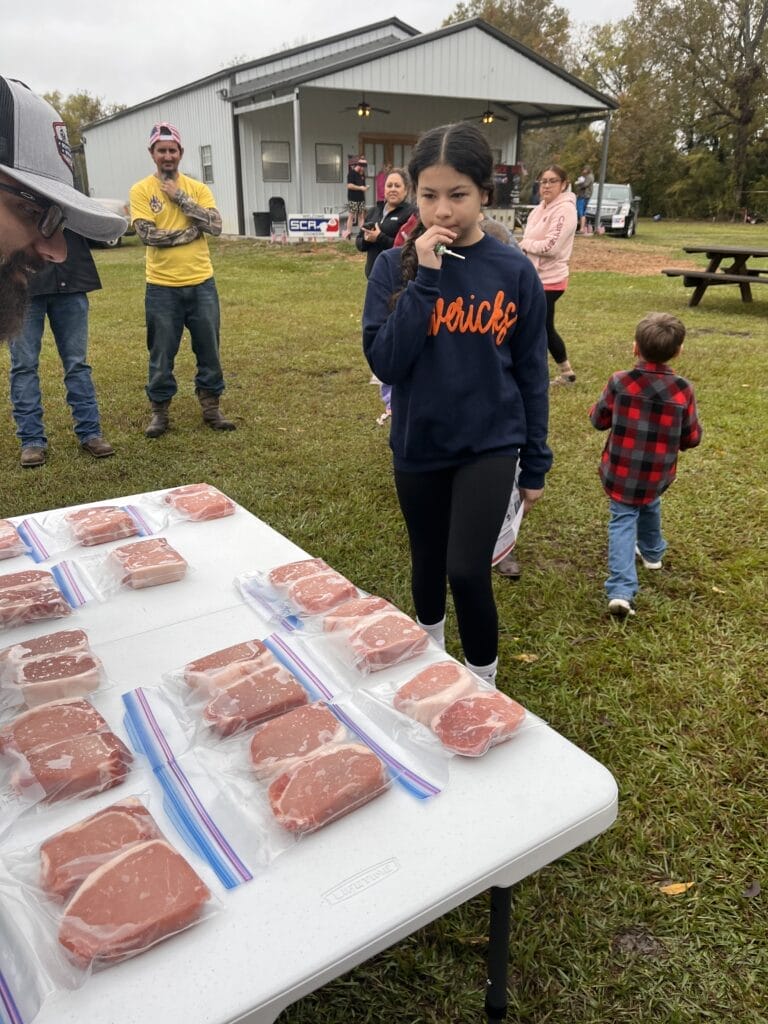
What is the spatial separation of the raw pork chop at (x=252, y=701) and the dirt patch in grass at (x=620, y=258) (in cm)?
1492

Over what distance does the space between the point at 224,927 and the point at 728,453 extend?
16.0 ft

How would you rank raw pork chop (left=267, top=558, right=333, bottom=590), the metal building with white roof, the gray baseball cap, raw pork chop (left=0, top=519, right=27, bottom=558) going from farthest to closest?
the metal building with white roof
raw pork chop (left=0, top=519, right=27, bottom=558)
raw pork chop (left=267, top=558, right=333, bottom=590)
the gray baseball cap

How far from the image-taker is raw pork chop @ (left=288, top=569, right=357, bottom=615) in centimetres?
190

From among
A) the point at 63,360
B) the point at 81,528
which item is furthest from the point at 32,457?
the point at 81,528

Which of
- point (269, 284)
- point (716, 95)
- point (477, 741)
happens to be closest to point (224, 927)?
point (477, 741)

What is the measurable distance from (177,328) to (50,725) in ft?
14.1

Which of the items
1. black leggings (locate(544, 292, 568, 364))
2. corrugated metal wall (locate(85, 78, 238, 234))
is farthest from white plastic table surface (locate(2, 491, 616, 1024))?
corrugated metal wall (locate(85, 78, 238, 234))

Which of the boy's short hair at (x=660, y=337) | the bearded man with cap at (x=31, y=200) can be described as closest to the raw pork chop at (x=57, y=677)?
the bearded man with cap at (x=31, y=200)

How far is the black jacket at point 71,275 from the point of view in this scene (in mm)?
4531

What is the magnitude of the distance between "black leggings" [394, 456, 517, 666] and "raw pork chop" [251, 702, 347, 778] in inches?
31.5

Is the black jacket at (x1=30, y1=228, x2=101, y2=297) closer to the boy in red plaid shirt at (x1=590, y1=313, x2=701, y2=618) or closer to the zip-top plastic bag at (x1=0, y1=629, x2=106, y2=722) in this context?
the boy in red plaid shirt at (x1=590, y1=313, x2=701, y2=618)

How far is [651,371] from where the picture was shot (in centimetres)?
314

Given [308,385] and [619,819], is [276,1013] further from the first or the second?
[308,385]

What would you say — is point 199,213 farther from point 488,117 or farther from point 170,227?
point 488,117
